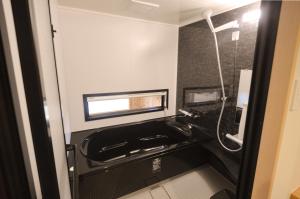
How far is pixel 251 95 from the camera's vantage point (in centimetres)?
75

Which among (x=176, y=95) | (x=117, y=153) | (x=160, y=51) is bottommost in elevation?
(x=117, y=153)

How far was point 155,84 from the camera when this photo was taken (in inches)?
109

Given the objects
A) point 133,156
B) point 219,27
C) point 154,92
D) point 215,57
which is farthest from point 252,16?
point 133,156

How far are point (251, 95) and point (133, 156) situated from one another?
1457 mm

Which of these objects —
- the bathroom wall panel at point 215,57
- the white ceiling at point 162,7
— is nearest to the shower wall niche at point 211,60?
the bathroom wall panel at point 215,57

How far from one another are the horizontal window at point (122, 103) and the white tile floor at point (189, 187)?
46.1 inches

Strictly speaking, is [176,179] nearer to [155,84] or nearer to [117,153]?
[117,153]

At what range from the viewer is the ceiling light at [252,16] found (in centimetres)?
166

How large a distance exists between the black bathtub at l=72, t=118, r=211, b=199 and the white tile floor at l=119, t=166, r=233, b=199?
0.09m

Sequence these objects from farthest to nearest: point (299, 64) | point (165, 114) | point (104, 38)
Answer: point (165, 114), point (104, 38), point (299, 64)

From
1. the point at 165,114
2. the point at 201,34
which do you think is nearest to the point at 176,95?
the point at 165,114

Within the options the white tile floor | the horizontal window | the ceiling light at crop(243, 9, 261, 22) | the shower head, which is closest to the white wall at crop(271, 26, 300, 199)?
the white tile floor

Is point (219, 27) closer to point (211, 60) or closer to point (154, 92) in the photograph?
point (211, 60)

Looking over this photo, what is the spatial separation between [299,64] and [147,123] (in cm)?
223
